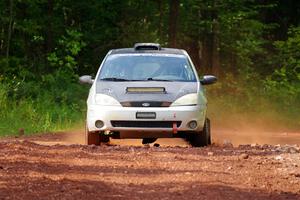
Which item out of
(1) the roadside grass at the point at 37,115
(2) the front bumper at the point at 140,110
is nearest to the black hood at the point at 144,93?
(2) the front bumper at the point at 140,110

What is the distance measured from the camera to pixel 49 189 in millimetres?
7891

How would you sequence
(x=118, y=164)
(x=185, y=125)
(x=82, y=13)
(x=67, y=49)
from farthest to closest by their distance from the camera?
(x=82, y=13) → (x=67, y=49) → (x=185, y=125) → (x=118, y=164)

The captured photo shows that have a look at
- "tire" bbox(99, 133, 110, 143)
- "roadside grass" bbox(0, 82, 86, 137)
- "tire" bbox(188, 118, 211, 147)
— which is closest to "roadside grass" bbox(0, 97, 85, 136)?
"roadside grass" bbox(0, 82, 86, 137)

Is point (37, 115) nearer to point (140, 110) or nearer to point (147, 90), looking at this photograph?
point (147, 90)

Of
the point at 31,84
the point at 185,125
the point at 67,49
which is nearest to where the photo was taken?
the point at 185,125

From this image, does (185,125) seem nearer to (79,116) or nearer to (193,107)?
(193,107)

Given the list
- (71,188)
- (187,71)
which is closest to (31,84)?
(187,71)

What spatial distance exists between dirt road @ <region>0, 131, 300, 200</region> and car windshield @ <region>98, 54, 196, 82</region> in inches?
80.6

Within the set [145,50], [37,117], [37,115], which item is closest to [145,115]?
[145,50]

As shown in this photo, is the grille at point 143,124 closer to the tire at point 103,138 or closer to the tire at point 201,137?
the tire at point 103,138

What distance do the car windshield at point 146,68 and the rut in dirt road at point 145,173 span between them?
2.07 m

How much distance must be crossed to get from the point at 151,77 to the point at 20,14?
1537cm

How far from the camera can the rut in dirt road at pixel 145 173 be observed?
25.8 ft

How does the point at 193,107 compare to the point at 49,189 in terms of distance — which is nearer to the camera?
the point at 49,189
